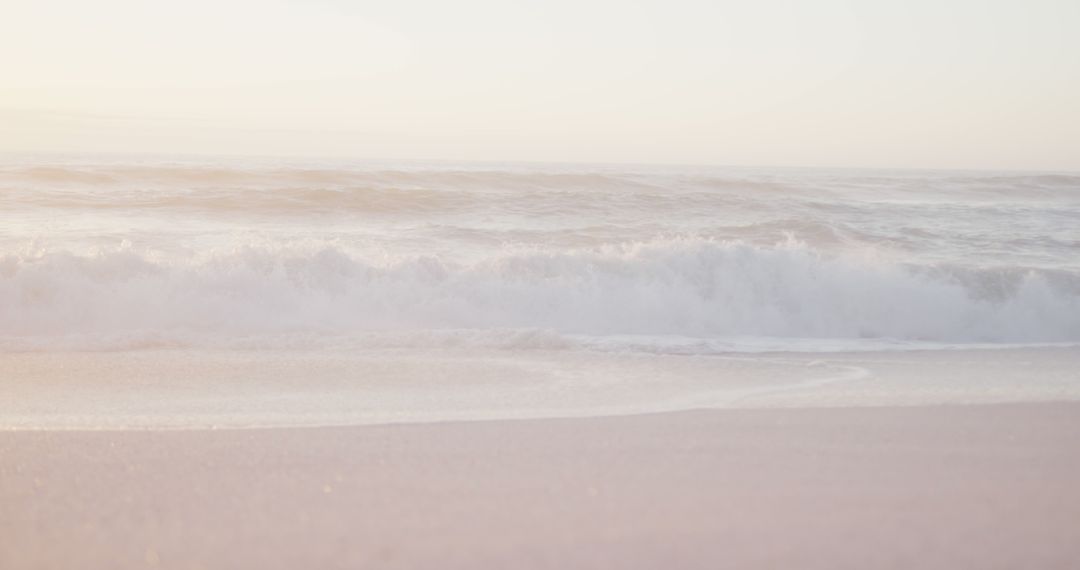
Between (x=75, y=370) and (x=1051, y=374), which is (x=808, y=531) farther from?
(x=75, y=370)

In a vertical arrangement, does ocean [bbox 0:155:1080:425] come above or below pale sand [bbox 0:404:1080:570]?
below

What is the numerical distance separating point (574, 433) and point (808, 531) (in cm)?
157

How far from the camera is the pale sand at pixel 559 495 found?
3.12 metres

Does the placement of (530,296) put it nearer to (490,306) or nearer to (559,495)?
(490,306)

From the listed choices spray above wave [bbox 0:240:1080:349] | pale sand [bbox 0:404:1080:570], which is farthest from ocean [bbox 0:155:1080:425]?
pale sand [bbox 0:404:1080:570]

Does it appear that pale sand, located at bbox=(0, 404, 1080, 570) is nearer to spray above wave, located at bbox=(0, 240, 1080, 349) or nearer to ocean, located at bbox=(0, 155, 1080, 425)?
ocean, located at bbox=(0, 155, 1080, 425)

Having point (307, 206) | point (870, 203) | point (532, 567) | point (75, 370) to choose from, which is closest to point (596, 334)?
point (75, 370)

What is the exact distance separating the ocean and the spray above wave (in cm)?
2

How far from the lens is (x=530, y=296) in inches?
390

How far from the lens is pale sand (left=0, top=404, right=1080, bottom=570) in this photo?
3.12 meters

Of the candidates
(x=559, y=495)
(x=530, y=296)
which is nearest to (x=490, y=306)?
(x=530, y=296)

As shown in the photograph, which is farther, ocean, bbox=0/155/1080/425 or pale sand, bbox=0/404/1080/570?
ocean, bbox=0/155/1080/425

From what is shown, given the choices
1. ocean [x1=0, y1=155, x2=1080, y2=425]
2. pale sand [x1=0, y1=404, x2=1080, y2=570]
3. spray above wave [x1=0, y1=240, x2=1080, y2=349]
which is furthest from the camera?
spray above wave [x1=0, y1=240, x2=1080, y2=349]

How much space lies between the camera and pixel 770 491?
3736 mm
